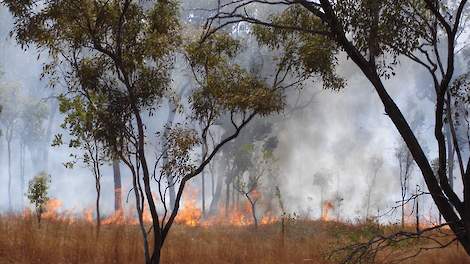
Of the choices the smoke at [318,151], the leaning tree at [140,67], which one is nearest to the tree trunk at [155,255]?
the leaning tree at [140,67]

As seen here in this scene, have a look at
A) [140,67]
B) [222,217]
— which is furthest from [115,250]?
[222,217]

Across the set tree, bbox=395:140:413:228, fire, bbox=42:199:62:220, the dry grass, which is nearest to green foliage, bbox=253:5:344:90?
tree, bbox=395:140:413:228

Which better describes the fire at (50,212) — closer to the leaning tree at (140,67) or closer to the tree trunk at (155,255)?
the leaning tree at (140,67)

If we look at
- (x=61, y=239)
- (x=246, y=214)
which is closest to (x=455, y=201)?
(x=61, y=239)

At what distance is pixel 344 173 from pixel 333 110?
839 cm

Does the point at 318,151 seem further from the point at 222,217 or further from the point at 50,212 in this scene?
the point at 50,212

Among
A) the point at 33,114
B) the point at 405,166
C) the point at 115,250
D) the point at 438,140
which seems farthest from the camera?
the point at 405,166

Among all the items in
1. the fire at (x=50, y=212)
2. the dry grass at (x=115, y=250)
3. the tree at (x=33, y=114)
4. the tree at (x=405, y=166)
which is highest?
the tree at (x=33, y=114)

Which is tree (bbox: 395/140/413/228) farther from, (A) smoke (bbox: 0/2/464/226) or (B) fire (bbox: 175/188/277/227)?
(B) fire (bbox: 175/188/277/227)

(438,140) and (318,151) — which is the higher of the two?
(318,151)

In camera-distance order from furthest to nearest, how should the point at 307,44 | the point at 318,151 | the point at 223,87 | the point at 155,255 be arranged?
the point at 318,151, the point at 223,87, the point at 307,44, the point at 155,255

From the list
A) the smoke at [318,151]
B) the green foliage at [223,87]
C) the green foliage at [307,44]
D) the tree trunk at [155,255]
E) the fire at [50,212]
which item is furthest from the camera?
the smoke at [318,151]

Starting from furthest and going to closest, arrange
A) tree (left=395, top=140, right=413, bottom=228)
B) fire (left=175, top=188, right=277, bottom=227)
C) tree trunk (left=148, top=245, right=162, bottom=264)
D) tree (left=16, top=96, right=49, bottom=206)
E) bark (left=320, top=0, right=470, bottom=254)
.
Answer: tree (left=16, top=96, right=49, bottom=206)
fire (left=175, top=188, right=277, bottom=227)
tree (left=395, top=140, right=413, bottom=228)
tree trunk (left=148, top=245, right=162, bottom=264)
bark (left=320, top=0, right=470, bottom=254)

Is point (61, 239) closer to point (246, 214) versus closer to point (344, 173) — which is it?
point (246, 214)
